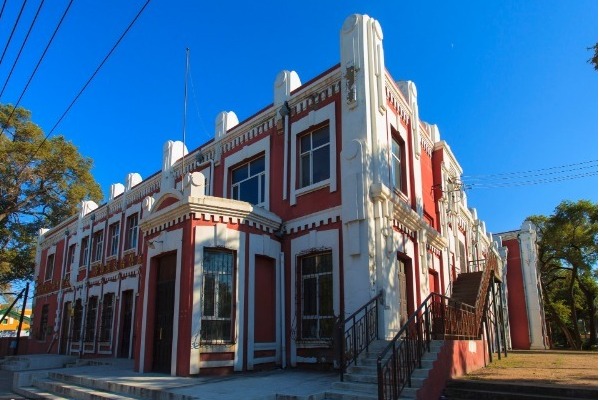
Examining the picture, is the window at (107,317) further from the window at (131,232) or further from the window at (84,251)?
the window at (84,251)

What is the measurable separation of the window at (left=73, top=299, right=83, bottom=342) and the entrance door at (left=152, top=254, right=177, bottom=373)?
12.0m

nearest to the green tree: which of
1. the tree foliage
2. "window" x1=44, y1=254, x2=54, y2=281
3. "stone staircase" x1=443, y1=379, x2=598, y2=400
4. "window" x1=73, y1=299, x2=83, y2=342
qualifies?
"window" x1=44, y1=254, x2=54, y2=281

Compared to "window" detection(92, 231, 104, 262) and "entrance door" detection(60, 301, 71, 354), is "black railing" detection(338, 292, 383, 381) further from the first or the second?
"entrance door" detection(60, 301, 71, 354)

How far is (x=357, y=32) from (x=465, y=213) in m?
12.3

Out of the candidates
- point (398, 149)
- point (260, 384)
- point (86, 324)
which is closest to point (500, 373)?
point (260, 384)

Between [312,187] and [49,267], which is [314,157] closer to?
[312,187]

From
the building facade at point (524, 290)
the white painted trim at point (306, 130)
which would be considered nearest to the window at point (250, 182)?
the white painted trim at point (306, 130)

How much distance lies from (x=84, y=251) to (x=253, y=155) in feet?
46.8

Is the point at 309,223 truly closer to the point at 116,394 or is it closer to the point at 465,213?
the point at 116,394

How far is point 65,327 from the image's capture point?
24094 mm

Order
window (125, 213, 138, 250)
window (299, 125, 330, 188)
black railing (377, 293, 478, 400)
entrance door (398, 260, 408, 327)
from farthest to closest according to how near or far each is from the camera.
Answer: window (125, 213, 138, 250)
window (299, 125, 330, 188)
entrance door (398, 260, 408, 327)
black railing (377, 293, 478, 400)

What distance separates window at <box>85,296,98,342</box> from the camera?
71.0 feet

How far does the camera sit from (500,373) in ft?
36.3

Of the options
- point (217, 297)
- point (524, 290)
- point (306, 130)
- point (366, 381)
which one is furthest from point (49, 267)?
point (524, 290)
